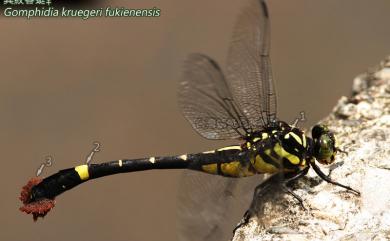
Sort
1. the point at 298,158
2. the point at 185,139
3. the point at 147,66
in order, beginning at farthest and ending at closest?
the point at 147,66 → the point at 185,139 → the point at 298,158

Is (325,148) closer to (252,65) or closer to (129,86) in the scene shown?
(252,65)

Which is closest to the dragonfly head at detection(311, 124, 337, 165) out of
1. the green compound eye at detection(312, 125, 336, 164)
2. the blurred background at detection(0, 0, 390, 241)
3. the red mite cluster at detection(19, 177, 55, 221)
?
the green compound eye at detection(312, 125, 336, 164)

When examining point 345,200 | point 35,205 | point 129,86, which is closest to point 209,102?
point 345,200

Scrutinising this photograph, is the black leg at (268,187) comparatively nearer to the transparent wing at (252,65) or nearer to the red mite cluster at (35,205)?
the transparent wing at (252,65)

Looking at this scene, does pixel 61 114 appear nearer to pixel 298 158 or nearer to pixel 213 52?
pixel 213 52

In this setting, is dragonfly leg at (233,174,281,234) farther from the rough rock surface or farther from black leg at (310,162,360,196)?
black leg at (310,162,360,196)

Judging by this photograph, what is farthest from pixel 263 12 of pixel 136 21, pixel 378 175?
pixel 136 21
